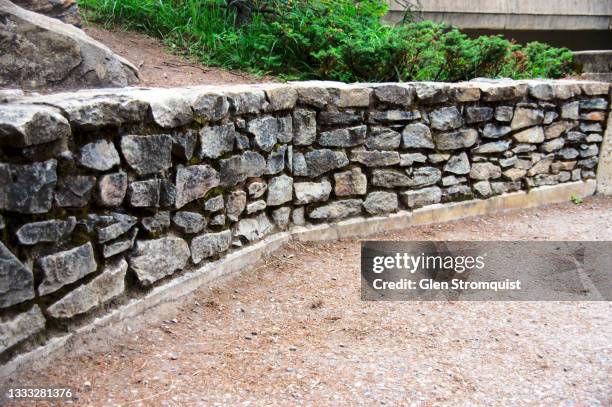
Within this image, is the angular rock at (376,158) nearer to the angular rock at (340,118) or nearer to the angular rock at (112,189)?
the angular rock at (340,118)

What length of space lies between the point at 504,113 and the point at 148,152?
343 cm

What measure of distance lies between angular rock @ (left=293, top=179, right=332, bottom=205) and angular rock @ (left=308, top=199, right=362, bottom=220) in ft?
0.25

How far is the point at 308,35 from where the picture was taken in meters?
5.65

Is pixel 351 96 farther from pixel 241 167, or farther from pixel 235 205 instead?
pixel 235 205

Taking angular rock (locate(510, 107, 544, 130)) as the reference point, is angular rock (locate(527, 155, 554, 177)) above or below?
below

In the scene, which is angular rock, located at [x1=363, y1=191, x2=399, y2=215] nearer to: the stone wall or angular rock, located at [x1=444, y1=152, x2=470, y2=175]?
the stone wall

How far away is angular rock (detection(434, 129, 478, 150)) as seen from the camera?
514 centimetres

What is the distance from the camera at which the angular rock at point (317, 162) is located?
447 cm

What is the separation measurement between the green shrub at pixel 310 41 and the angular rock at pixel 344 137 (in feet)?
2.93

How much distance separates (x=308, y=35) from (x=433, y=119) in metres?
1.40

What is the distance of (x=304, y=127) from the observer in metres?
4.42

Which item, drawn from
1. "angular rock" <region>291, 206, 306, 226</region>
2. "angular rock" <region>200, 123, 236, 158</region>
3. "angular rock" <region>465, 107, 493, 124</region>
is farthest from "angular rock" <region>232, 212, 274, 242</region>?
"angular rock" <region>465, 107, 493, 124</region>

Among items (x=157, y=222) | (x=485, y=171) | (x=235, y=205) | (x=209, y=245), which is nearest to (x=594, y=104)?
(x=485, y=171)

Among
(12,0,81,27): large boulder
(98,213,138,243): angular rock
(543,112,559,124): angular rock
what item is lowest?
(98,213,138,243): angular rock
